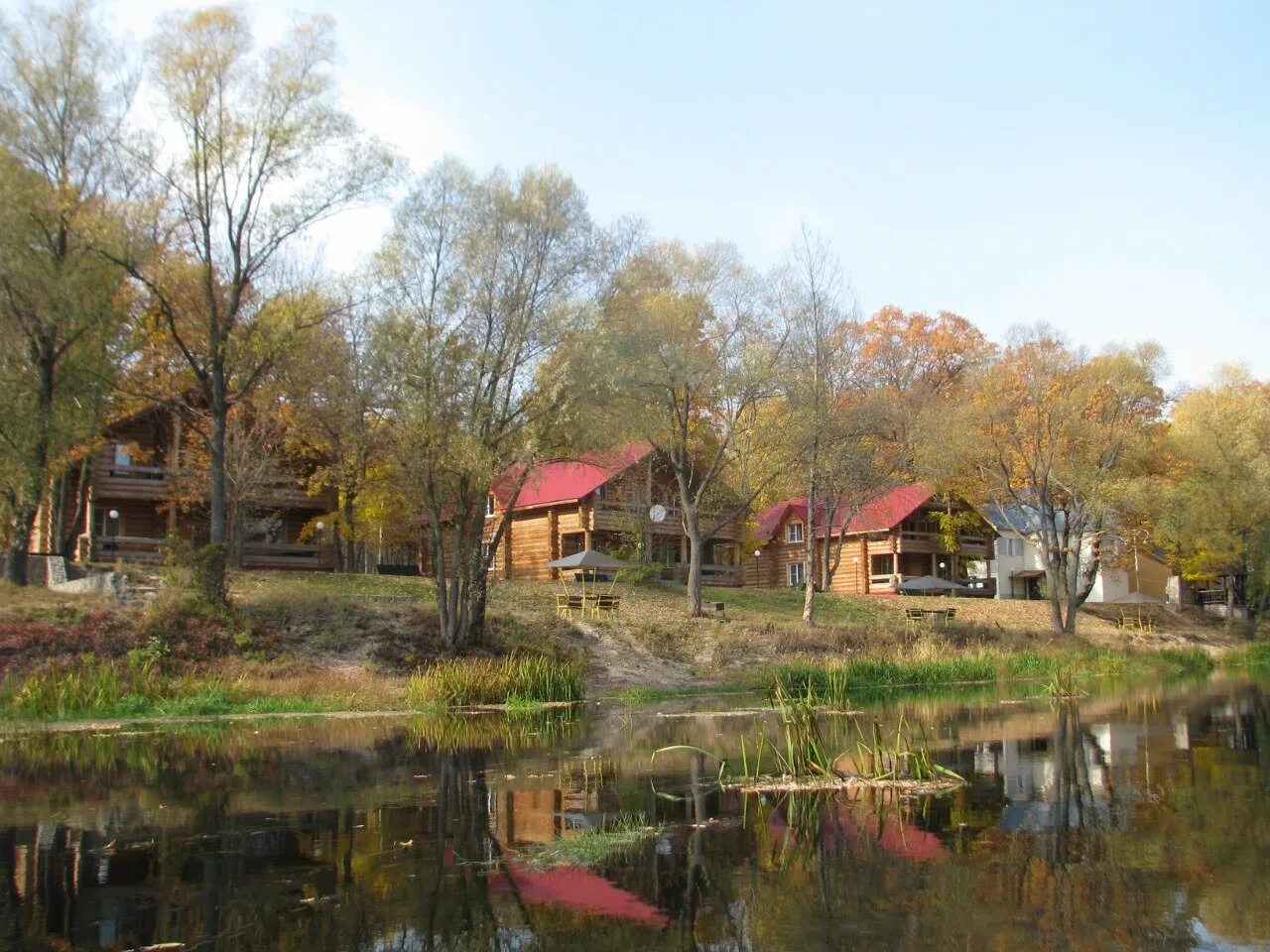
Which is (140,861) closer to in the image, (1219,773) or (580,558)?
(1219,773)

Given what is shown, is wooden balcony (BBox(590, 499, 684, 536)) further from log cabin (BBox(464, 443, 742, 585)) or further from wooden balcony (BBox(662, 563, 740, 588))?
wooden balcony (BBox(662, 563, 740, 588))

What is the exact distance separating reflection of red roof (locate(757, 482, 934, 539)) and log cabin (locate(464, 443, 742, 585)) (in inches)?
190

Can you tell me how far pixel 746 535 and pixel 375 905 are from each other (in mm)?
45001

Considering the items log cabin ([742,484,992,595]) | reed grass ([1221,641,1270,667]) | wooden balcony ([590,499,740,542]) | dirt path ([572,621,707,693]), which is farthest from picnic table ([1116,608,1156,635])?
dirt path ([572,621,707,693])

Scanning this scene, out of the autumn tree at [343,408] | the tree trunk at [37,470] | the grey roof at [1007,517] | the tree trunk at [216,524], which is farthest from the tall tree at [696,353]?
the grey roof at [1007,517]

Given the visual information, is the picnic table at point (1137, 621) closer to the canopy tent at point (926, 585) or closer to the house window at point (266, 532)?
the canopy tent at point (926, 585)

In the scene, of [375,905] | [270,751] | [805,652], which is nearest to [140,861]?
[375,905]

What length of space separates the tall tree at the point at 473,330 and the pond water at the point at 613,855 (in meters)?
11.1

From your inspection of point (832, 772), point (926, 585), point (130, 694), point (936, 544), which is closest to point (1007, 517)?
point (936, 544)

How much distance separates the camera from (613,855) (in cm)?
905

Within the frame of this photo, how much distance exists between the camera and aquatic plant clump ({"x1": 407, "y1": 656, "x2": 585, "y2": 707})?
74.1 feet

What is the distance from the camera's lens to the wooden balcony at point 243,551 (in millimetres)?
37344

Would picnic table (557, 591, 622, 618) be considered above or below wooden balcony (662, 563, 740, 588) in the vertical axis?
below

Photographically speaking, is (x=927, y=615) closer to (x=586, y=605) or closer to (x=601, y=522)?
(x=586, y=605)
